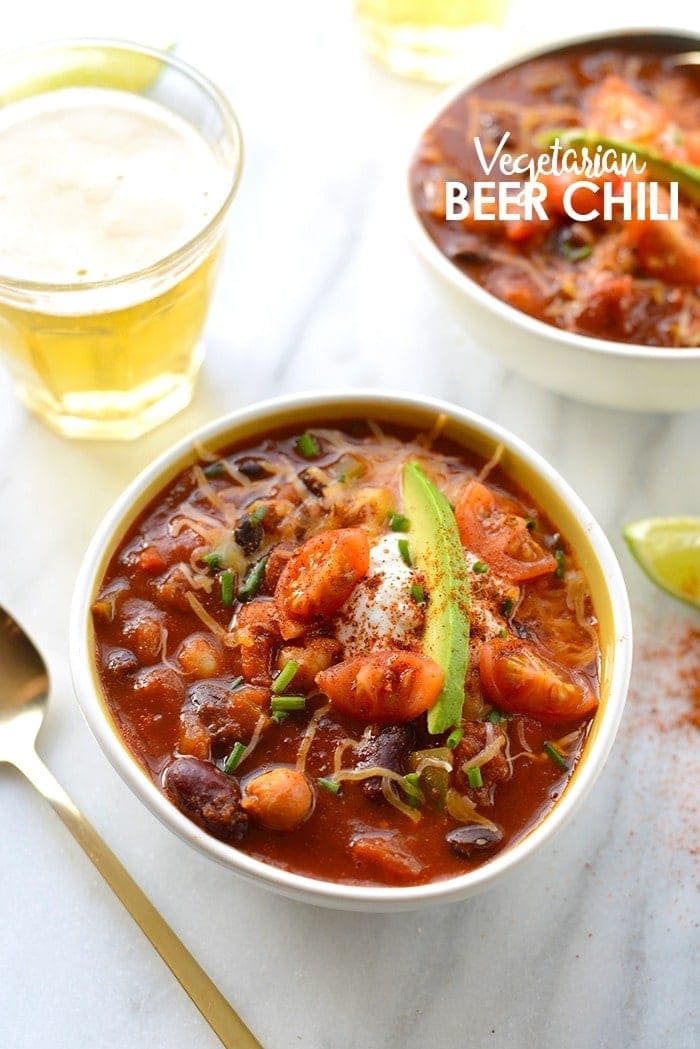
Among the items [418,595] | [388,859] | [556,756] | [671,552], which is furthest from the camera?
[671,552]

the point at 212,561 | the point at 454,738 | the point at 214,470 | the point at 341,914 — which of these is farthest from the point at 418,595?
the point at 341,914

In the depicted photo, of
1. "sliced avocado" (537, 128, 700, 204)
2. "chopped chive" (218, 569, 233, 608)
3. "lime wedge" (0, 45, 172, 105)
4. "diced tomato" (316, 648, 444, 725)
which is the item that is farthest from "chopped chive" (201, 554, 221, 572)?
"sliced avocado" (537, 128, 700, 204)

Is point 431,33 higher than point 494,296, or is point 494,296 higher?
point 431,33

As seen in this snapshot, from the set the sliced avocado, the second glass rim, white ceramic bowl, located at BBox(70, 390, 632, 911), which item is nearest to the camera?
white ceramic bowl, located at BBox(70, 390, 632, 911)

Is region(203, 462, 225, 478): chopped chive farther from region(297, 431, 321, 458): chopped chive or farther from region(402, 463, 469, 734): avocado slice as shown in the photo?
region(402, 463, 469, 734): avocado slice

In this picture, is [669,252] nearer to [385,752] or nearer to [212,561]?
[212,561]

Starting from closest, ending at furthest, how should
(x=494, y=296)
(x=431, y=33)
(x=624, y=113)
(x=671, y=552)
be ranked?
1. (x=671, y=552)
2. (x=494, y=296)
3. (x=624, y=113)
4. (x=431, y=33)
